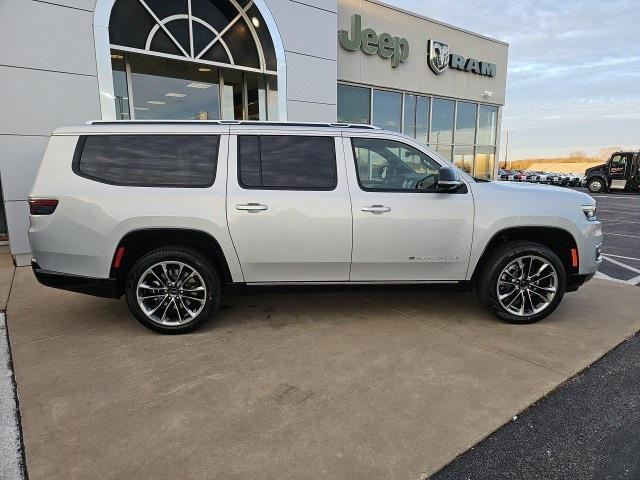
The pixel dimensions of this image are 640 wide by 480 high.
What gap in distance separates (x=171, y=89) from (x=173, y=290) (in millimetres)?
6636

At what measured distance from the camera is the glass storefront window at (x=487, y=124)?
1748 cm

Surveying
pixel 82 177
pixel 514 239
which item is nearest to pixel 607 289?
pixel 514 239

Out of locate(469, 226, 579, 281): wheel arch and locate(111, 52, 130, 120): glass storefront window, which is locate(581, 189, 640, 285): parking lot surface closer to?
locate(469, 226, 579, 281): wheel arch

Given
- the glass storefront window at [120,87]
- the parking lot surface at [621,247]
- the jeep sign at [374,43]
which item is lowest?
the parking lot surface at [621,247]

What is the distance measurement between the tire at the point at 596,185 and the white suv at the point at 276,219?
2864 centimetres

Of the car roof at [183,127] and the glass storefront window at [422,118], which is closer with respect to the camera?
the car roof at [183,127]

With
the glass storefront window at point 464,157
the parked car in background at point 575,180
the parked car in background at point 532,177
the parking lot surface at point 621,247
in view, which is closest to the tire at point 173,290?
the parking lot surface at point 621,247

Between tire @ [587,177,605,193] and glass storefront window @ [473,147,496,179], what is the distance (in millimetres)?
14512

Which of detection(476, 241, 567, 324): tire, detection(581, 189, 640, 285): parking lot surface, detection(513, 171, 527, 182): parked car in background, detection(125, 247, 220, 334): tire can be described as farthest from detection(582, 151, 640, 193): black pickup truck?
A: detection(125, 247, 220, 334): tire

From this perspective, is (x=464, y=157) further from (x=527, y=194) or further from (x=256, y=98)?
(x=527, y=194)

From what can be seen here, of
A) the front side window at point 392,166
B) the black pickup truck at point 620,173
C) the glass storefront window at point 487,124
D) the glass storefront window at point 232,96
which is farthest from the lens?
the black pickup truck at point 620,173

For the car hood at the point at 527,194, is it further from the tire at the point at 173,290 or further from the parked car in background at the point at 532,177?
the parked car in background at the point at 532,177

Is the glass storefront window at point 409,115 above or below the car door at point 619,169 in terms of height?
above

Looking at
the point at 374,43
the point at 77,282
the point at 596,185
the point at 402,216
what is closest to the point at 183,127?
the point at 77,282
